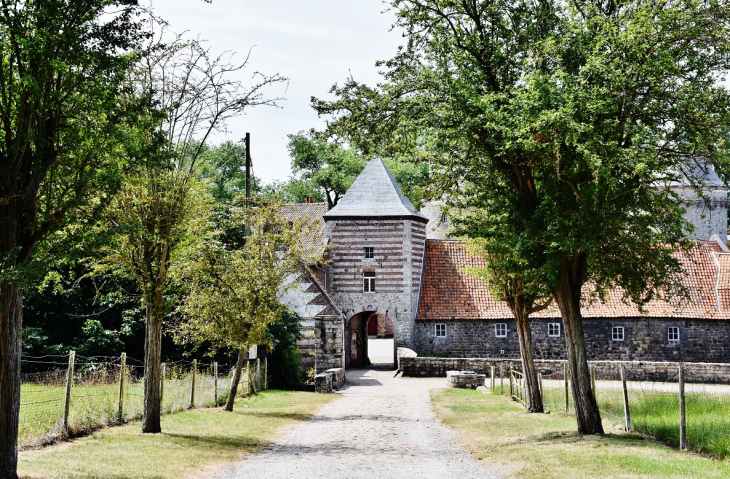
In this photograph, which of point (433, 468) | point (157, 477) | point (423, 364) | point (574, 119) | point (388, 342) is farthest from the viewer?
point (388, 342)

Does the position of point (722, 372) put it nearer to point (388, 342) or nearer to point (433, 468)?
point (433, 468)

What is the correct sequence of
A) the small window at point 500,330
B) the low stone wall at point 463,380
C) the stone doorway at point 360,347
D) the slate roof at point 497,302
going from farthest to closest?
1. the stone doorway at point 360,347
2. the small window at point 500,330
3. the slate roof at point 497,302
4. the low stone wall at point 463,380

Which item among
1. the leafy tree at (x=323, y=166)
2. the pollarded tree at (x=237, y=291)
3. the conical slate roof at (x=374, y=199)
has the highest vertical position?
the leafy tree at (x=323, y=166)

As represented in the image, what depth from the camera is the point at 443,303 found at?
35906mm

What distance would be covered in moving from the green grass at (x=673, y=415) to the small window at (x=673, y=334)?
19936 mm

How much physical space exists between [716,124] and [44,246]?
10548mm

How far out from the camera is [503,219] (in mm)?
14797

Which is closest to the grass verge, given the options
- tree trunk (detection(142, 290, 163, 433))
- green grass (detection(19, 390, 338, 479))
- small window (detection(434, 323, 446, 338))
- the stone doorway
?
green grass (detection(19, 390, 338, 479))

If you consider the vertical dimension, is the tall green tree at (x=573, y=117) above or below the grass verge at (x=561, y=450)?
above

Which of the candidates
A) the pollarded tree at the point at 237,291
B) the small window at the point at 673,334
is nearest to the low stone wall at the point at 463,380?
the pollarded tree at the point at 237,291

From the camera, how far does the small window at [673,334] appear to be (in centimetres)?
3375

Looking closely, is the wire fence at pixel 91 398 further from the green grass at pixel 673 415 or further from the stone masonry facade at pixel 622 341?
the stone masonry facade at pixel 622 341

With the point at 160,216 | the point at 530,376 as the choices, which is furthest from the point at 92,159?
the point at 530,376

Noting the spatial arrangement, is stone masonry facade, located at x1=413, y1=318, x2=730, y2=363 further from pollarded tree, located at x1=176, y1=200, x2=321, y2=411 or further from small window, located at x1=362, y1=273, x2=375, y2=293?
pollarded tree, located at x1=176, y1=200, x2=321, y2=411
